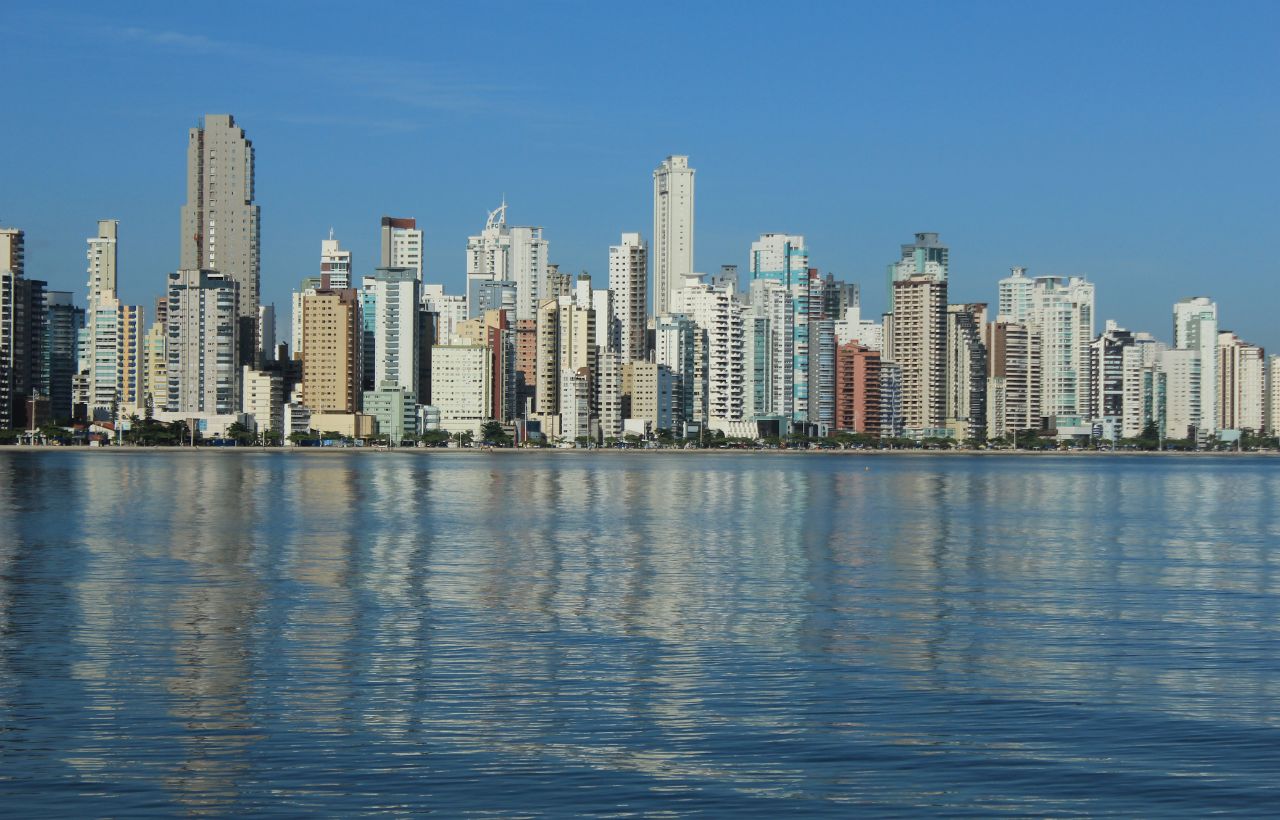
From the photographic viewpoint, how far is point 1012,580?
44.5 metres

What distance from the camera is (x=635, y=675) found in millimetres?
27016

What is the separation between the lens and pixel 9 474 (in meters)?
138

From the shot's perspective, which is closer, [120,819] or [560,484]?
[120,819]

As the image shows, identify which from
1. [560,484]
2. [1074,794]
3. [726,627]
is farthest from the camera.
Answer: [560,484]

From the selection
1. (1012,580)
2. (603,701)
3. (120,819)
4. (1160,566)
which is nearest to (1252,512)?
(1160,566)

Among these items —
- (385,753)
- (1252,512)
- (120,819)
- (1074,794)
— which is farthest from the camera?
(1252,512)

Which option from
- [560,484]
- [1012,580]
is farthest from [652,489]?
[1012,580]

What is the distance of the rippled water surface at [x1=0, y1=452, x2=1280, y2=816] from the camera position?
19.5 m

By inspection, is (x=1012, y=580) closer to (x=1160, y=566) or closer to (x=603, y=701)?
(x=1160, y=566)

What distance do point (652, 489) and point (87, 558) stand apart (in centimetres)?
6645

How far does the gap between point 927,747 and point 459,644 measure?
11.6 meters

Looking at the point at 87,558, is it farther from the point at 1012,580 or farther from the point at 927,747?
the point at 927,747

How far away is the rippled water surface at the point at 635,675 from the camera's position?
1945 cm

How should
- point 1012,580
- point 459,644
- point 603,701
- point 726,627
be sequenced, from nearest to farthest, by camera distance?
1. point 603,701
2. point 459,644
3. point 726,627
4. point 1012,580
